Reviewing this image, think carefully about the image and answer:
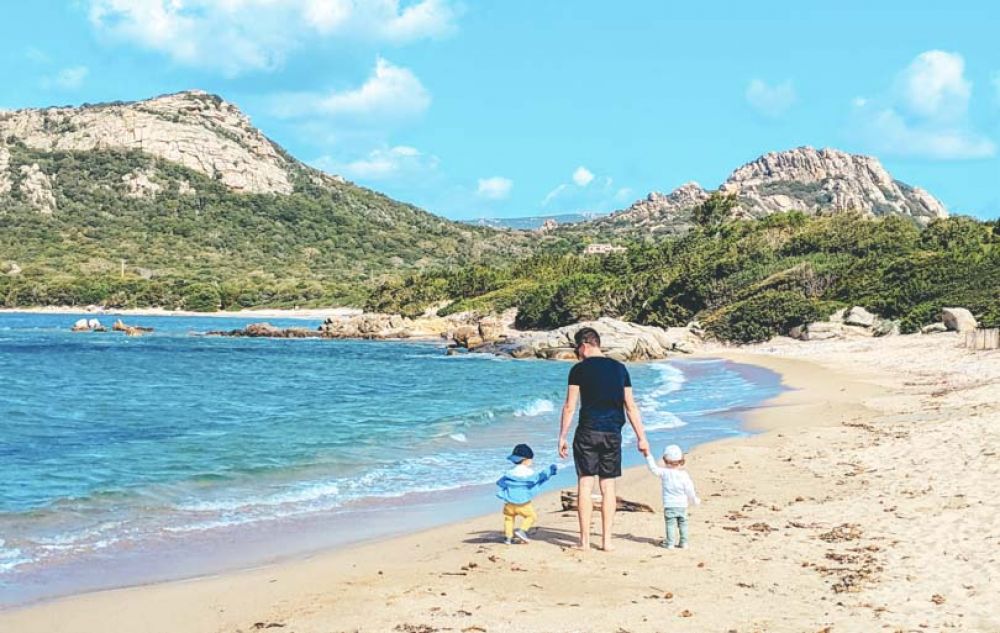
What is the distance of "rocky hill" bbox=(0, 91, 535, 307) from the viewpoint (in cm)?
11556

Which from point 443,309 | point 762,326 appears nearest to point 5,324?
point 443,309

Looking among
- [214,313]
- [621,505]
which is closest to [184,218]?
[214,313]

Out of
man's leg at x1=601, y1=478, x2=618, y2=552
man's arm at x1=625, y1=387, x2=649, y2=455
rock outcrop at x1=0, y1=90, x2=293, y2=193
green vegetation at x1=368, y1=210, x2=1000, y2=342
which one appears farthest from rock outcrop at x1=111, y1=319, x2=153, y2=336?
rock outcrop at x1=0, y1=90, x2=293, y2=193

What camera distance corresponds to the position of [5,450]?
1748 cm

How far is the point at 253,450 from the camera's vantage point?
17375 mm

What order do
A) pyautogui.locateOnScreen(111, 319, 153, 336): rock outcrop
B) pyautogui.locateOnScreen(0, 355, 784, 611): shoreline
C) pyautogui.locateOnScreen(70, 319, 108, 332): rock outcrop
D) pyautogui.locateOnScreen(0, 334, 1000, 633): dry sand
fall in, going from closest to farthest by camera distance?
pyautogui.locateOnScreen(0, 334, 1000, 633): dry sand < pyautogui.locateOnScreen(0, 355, 784, 611): shoreline < pyautogui.locateOnScreen(111, 319, 153, 336): rock outcrop < pyautogui.locateOnScreen(70, 319, 108, 332): rock outcrop

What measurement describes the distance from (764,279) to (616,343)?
16578 millimetres

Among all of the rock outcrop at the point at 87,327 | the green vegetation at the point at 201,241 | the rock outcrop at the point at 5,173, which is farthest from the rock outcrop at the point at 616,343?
the rock outcrop at the point at 5,173

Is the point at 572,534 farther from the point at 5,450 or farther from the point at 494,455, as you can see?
the point at 5,450

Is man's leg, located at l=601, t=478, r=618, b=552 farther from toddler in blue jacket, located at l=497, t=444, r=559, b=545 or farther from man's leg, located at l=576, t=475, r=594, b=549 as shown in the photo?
toddler in blue jacket, located at l=497, t=444, r=559, b=545

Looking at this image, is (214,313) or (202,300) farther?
(214,313)

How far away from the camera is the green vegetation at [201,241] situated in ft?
363

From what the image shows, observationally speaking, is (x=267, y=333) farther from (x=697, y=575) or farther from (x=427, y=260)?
(x=427, y=260)

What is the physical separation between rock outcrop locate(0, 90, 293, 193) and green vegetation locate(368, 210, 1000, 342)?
307 ft
